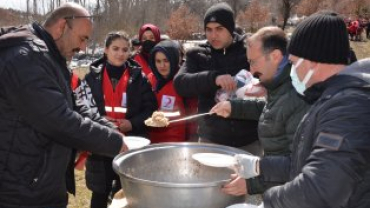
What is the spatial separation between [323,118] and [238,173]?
70 cm

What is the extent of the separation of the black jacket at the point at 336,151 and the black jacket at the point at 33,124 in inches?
42.9

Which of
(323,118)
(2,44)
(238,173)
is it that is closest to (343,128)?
(323,118)

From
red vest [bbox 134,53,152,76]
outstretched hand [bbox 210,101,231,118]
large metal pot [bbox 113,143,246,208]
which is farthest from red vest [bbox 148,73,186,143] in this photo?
large metal pot [bbox 113,143,246,208]

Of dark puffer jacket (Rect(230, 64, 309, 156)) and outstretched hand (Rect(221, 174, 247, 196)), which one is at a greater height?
dark puffer jacket (Rect(230, 64, 309, 156))

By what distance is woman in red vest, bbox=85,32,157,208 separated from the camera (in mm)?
3473

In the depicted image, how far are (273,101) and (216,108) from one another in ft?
1.90

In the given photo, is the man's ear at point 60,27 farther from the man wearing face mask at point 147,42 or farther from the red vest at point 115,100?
the man wearing face mask at point 147,42

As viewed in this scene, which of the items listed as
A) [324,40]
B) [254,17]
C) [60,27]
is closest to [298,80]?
[324,40]

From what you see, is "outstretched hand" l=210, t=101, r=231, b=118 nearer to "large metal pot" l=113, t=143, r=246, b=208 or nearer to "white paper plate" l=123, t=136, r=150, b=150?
"large metal pot" l=113, t=143, r=246, b=208

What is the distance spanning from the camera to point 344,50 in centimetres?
157

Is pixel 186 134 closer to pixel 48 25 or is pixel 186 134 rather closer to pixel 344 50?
pixel 48 25

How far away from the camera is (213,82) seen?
3154mm

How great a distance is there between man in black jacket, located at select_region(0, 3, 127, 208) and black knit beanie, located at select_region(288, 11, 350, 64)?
115 cm

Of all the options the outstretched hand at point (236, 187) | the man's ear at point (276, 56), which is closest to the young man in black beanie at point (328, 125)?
the outstretched hand at point (236, 187)
